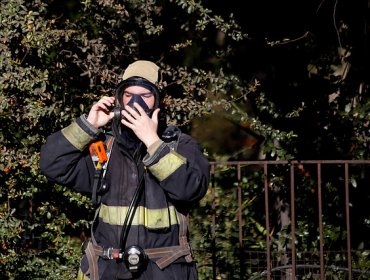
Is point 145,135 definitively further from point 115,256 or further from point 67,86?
point 67,86

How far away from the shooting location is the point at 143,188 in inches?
133

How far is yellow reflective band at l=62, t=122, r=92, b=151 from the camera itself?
348cm

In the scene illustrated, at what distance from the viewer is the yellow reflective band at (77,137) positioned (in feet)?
11.4

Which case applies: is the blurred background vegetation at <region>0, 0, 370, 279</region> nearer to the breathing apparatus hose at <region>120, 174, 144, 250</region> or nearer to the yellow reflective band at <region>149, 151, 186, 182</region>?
the breathing apparatus hose at <region>120, 174, 144, 250</region>

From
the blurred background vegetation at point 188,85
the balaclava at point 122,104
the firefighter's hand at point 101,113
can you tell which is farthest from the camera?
the blurred background vegetation at point 188,85

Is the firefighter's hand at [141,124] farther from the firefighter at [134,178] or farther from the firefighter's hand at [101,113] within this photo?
the firefighter's hand at [101,113]

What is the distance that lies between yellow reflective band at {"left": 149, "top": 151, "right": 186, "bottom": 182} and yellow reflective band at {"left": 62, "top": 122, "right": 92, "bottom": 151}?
0.44 meters

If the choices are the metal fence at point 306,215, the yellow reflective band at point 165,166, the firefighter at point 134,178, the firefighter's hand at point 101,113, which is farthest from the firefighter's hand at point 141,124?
the metal fence at point 306,215

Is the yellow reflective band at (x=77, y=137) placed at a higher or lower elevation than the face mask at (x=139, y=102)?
lower

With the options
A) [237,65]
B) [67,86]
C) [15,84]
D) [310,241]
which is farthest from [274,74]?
[15,84]

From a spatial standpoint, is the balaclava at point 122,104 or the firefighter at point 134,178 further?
the balaclava at point 122,104

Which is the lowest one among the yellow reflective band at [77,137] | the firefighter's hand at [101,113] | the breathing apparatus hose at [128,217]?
the breathing apparatus hose at [128,217]

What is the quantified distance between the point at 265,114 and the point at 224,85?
654 millimetres

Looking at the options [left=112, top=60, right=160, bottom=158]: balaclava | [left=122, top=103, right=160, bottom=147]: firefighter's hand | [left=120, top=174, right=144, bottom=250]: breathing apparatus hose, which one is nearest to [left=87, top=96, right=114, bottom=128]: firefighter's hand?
[left=112, top=60, right=160, bottom=158]: balaclava
